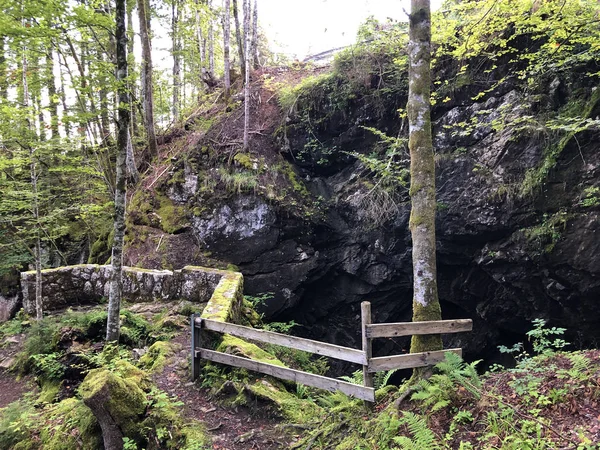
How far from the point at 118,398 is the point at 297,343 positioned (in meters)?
2.08

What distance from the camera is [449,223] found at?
10.5m

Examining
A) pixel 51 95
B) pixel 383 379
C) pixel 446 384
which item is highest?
pixel 51 95

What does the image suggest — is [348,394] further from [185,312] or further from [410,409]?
[185,312]

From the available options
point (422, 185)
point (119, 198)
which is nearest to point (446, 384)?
point (422, 185)

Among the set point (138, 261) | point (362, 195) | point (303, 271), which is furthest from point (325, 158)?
point (138, 261)

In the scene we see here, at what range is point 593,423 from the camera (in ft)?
10.2

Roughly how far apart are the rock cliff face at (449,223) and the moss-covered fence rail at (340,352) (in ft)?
19.6

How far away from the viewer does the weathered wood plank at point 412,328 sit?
4.12m

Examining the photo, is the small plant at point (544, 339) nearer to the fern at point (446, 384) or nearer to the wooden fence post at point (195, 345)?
the fern at point (446, 384)

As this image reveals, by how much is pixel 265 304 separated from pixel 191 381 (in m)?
5.74

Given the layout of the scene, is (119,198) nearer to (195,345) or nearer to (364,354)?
(195,345)

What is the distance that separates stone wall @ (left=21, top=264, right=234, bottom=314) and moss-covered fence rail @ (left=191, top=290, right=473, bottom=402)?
2.98m

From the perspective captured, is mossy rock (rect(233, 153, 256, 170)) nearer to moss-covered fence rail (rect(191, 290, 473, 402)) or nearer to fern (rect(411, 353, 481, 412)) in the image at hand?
moss-covered fence rail (rect(191, 290, 473, 402))

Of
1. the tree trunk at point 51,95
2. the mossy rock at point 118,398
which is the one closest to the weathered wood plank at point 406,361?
the mossy rock at point 118,398
